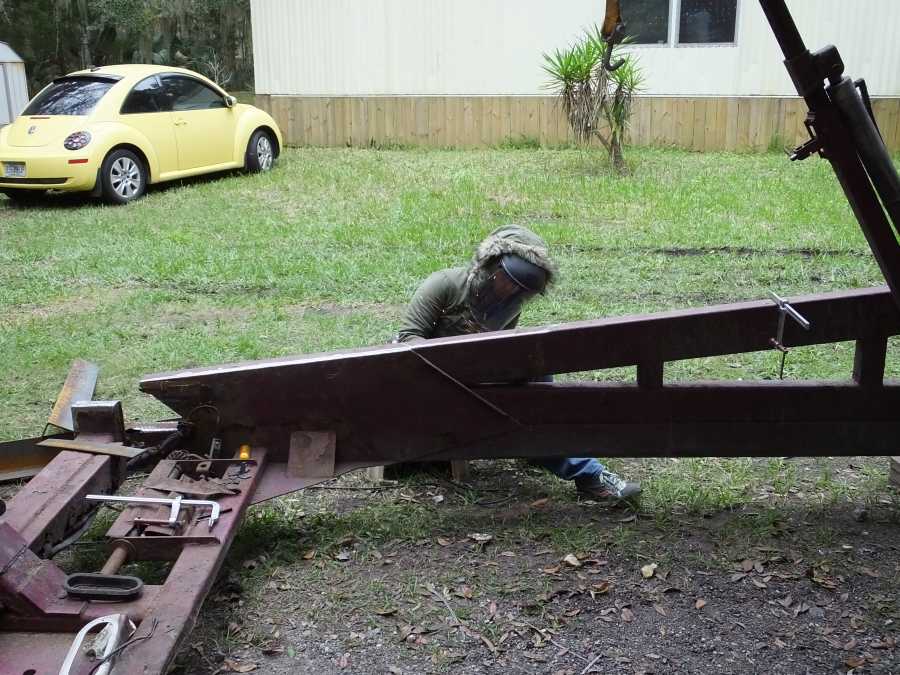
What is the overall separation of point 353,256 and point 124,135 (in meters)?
4.55

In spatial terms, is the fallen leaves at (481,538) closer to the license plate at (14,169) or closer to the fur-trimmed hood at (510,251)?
the fur-trimmed hood at (510,251)

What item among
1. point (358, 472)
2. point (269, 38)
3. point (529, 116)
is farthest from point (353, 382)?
point (269, 38)

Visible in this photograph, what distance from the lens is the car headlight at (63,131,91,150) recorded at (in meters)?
10.9

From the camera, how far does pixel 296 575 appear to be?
138 inches

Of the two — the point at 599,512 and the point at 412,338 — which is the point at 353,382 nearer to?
the point at 412,338

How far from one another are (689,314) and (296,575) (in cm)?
174

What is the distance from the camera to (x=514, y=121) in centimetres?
1589

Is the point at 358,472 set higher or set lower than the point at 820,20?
lower

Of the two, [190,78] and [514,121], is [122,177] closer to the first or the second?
[190,78]

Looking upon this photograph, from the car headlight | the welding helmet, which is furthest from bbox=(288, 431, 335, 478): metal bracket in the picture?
the car headlight

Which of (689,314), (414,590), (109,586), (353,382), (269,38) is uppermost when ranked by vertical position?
(269,38)

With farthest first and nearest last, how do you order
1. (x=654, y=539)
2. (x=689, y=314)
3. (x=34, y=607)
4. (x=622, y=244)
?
(x=622, y=244), (x=654, y=539), (x=689, y=314), (x=34, y=607)

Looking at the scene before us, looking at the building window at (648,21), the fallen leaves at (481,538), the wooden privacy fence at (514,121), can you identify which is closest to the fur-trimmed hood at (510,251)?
the fallen leaves at (481,538)

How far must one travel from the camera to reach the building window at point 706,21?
50.0 feet
